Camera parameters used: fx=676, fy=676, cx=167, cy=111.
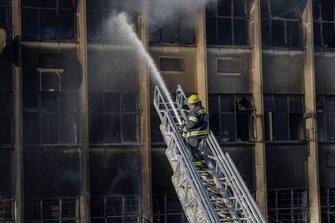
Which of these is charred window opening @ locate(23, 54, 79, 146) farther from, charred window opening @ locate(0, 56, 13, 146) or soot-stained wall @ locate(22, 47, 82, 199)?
charred window opening @ locate(0, 56, 13, 146)

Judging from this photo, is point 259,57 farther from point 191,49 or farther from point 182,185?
point 182,185

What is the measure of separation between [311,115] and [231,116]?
9.23 feet

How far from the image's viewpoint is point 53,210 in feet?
68.2

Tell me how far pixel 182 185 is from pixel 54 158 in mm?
5797

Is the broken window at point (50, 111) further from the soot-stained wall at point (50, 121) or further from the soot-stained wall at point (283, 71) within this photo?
the soot-stained wall at point (283, 71)

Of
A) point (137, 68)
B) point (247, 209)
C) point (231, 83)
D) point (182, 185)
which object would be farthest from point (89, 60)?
point (247, 209)

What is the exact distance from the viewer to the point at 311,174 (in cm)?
2316

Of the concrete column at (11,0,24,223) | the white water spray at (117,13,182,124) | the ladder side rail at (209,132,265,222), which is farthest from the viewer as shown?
the white water spray at (117,13,182,124)

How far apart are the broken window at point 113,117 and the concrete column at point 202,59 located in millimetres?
2192

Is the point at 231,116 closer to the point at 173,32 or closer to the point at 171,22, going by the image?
the point at 173,32

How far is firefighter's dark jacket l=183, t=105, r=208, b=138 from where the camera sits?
54.8 ft

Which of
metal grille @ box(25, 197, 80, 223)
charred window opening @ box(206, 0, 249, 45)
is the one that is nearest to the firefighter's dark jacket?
metal grille @ box(25, 197, 80, 223)

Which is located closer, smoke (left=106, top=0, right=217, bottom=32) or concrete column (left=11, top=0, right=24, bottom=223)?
concrete column (left=11, top=0, right=24, bottom=223)

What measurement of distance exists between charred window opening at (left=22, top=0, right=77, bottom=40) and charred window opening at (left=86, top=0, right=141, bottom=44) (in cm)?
54
